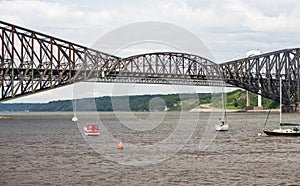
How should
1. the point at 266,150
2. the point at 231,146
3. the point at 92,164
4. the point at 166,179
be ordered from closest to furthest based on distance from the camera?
the point at 166,179 → the point at 92,164 → the point at 266,150 → the point at 231,146

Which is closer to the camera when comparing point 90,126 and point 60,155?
point 60,155

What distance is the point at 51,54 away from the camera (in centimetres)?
12812

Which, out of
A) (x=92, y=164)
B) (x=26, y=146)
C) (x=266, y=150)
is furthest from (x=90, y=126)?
(x=92, y=164)

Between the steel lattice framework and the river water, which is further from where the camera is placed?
the steel lattice framework

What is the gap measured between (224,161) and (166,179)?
12319 mm

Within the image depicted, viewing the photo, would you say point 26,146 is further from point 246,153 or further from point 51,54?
point 51,54

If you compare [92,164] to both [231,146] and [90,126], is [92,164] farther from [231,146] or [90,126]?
[90,126]

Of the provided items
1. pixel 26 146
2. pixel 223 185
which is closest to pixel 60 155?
pixel 26 146

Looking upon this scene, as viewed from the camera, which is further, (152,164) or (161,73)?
(161,73)

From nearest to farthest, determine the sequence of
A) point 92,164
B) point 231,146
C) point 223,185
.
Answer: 1. point 223,185
2. point 92,164
3. point 231,146

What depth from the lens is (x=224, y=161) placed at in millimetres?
52812

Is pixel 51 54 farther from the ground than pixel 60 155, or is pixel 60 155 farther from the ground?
pixel 51 54

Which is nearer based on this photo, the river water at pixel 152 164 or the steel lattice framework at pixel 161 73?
the river water at pixel 152 164

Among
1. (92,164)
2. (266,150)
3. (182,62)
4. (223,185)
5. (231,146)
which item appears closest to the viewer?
(223,185)
